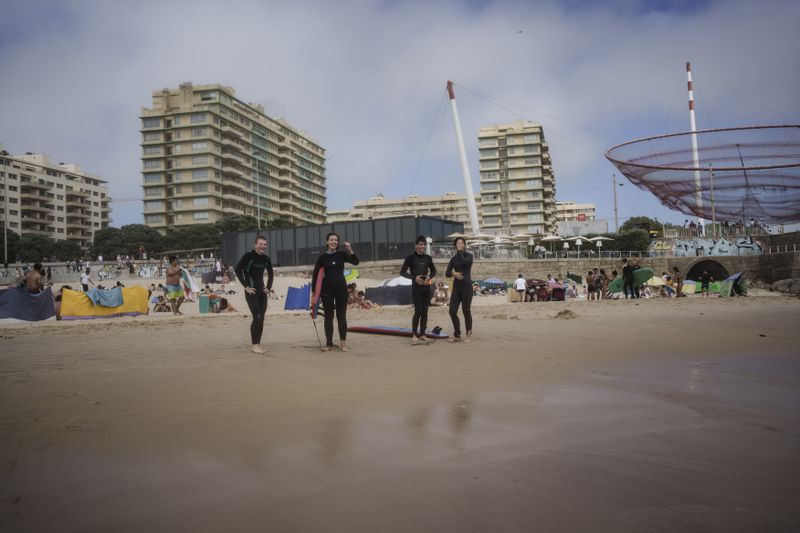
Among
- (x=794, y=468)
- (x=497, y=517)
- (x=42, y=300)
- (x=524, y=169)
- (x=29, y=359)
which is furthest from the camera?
(x=524, y=169)

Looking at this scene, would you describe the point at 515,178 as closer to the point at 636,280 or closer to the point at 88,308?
the point at 636,280

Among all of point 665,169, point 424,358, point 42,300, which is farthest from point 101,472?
point 665,169

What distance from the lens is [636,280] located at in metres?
19.0

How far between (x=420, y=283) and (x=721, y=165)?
32.3 m

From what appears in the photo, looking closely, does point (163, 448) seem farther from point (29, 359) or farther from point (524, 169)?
point (524, 169)

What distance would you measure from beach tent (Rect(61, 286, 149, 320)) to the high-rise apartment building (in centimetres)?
8113

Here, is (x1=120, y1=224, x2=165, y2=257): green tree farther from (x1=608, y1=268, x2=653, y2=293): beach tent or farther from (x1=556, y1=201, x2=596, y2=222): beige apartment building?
(x1=556, y1=201, x2=596, y2=222): beige apartment building

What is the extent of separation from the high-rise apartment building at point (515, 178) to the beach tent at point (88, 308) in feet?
266

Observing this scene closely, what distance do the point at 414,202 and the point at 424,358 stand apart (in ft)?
457

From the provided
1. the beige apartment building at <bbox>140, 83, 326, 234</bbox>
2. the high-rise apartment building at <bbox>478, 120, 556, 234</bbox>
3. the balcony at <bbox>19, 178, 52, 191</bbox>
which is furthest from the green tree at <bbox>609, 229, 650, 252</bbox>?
the balcony at <bbox>19, 178, 52, 191</bbox>

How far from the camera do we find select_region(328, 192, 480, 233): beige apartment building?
5615 inches

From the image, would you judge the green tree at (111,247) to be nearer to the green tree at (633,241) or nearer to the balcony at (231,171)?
the balcony at (231,171)

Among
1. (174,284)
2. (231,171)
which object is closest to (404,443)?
(174,284)

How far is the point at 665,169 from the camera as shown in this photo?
28.8 m
